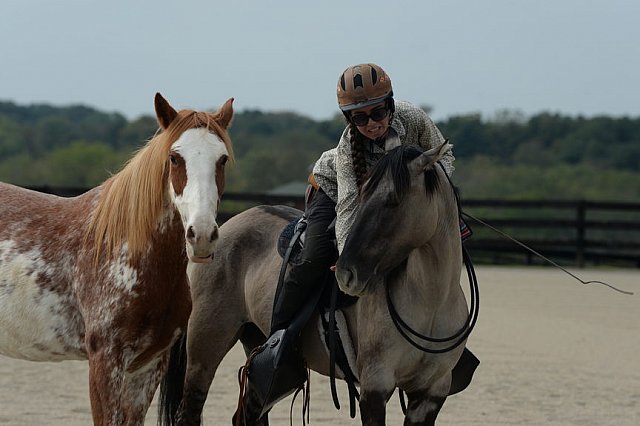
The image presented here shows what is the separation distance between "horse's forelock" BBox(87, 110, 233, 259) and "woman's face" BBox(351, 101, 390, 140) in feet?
2.02

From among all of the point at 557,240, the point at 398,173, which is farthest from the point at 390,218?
the point at 557,240

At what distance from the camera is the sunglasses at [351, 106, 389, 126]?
164 inches

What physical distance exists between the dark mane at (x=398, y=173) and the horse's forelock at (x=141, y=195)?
2.10 feet

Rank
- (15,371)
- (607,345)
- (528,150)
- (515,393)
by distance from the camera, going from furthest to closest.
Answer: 1. (528,150)
2. (607,345)
3. (15,371)
4. (515,393)

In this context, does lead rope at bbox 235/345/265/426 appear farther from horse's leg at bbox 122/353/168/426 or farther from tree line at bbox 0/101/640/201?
tree line at bbox 0/101/640/201

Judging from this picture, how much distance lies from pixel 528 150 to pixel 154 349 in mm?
47325

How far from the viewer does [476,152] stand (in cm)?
4512

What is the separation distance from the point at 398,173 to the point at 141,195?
45.7 inches

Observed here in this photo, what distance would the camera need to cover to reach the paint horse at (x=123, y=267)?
3.88 m

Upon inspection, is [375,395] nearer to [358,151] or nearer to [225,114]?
[358,151]

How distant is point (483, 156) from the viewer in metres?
45.2

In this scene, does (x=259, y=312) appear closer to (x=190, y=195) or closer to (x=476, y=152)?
(x=190, y=195)

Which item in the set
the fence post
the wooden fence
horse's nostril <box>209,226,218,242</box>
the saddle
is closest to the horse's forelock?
horse's nostril <box>209,226,218,242</box>

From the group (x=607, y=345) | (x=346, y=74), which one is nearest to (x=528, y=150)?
(x=607, y=345)
